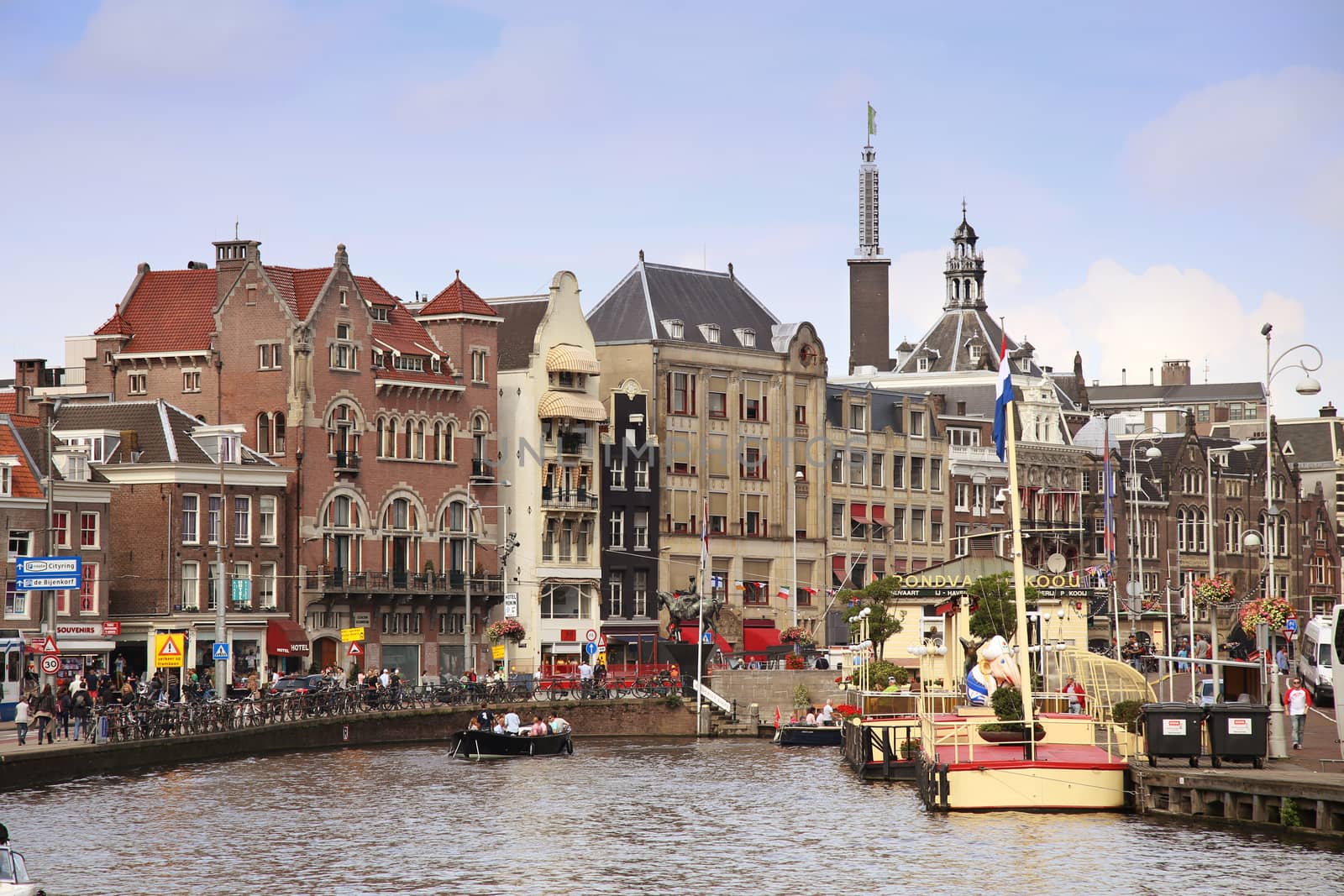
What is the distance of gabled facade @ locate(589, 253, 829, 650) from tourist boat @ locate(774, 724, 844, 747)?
3306cm

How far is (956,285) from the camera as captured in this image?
173m

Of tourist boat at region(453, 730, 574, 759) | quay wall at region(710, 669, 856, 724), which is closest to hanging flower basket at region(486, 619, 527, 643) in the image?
quay wall at region(710, 669, 856, 724)

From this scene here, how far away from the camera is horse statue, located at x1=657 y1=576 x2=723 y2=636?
125812 mm

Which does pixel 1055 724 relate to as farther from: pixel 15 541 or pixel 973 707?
pixel 15 541

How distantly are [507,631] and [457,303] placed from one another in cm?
1832

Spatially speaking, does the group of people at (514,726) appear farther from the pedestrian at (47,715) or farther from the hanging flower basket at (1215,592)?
the hanging flower basket at (1215,592)

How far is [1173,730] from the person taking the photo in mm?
53781

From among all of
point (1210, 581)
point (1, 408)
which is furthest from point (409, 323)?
point (1210, 581)

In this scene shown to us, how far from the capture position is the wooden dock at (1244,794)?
47.8 meters

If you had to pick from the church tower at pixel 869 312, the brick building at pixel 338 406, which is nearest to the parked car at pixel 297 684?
the brick building at pixel 338 406

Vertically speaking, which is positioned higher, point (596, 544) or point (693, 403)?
point (693, 403)

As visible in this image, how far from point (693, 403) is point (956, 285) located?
4716 centimetres

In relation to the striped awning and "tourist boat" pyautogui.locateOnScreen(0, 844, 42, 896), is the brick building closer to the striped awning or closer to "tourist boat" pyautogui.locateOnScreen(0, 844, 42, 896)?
the striped awning

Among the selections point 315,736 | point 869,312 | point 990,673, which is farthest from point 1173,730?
point 869,312
